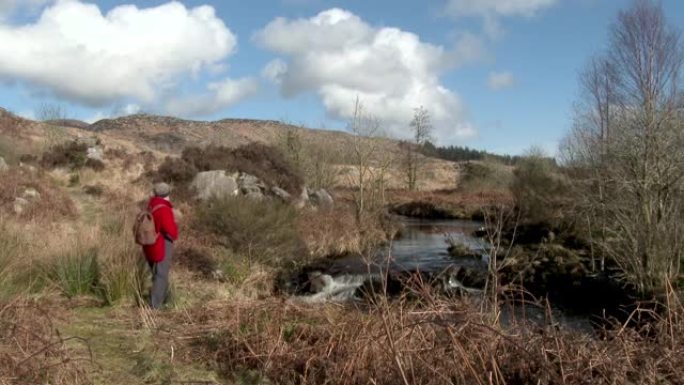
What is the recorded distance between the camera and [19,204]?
16.2m

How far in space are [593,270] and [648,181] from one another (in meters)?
4.15

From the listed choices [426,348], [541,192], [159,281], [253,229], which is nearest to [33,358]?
[426,348]

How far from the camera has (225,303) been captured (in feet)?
23.3

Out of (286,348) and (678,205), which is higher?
(678,205)

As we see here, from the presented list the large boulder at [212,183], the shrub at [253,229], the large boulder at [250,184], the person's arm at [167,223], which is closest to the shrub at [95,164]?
the large boulder at [212,183]

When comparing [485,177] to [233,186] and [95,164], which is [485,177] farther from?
[233,186]

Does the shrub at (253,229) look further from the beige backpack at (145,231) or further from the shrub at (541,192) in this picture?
A: the shrub at (541,192)

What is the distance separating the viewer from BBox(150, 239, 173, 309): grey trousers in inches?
308

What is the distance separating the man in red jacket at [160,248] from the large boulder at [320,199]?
1747cm

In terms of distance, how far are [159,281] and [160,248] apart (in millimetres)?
423

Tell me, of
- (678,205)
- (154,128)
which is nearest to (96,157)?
(678,205)

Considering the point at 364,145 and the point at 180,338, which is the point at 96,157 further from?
the point at 180,338

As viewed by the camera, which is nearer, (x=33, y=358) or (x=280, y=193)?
(x=33, y=358)

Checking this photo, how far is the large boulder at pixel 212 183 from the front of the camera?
70.6 ft
